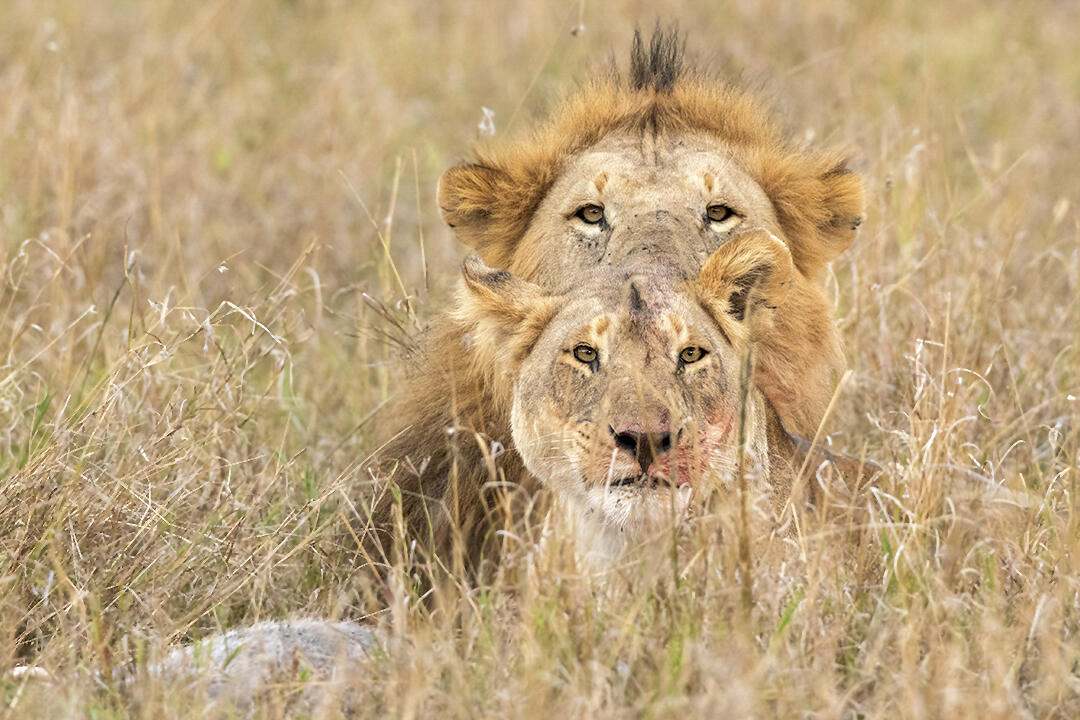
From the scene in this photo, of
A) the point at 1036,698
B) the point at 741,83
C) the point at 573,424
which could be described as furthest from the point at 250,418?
the point at 1036,698

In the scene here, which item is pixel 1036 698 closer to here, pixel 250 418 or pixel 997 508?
pixel 997 508

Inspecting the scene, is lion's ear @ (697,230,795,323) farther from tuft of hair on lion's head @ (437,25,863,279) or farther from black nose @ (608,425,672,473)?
tuft of hair on lion's head @ (437,25,863,279)

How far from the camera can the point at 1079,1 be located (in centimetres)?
1051

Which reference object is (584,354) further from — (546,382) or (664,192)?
(664,192)

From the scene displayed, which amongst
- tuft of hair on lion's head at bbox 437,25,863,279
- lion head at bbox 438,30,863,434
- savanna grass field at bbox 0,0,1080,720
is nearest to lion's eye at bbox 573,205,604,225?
lion head at bbox 438,30,863,434

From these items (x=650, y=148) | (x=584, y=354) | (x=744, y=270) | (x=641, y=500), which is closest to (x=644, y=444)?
(x=641, y=500)

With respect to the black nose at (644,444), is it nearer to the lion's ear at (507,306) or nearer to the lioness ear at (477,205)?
the lion's ear at (507,306)

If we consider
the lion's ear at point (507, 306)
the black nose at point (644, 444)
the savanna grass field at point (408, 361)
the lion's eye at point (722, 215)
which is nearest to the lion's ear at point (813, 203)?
the lion's eye at point (722, 215)

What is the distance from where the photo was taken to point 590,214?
4.41 metres

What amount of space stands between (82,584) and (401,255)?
3660 mm

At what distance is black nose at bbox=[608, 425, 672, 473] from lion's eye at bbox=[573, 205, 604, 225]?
0.90 m

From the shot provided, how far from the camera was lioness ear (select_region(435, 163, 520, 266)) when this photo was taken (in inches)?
181

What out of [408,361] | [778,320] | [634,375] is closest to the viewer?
[634,375]

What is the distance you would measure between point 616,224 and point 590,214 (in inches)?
5.2
